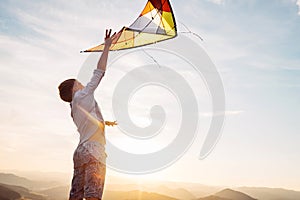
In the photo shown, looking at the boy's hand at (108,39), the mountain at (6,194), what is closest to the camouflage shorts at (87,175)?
the boy's hand at (108,39)

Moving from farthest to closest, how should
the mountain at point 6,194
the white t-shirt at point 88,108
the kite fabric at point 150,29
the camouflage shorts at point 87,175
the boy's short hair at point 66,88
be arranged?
the mountain at point 6,194
the kite fabric at point 150,29
the boy's short hair at point 66,88
the white t-shirt at point 88,108
the camouflage shorts at point 87,175

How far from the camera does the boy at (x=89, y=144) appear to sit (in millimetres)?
4375

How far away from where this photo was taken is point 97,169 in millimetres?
4395

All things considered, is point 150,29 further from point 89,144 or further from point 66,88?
point 89,144

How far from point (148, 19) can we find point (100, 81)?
4.85m

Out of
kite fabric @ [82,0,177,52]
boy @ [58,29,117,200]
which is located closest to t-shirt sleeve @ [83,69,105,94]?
boy @ [58,29,117,200]

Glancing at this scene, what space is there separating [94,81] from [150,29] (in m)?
4.44

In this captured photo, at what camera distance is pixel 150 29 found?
28.3ft

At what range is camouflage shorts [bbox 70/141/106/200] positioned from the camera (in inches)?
171

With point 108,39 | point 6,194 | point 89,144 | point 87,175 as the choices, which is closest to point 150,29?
point 108,39

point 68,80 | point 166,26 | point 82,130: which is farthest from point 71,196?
point 166,26

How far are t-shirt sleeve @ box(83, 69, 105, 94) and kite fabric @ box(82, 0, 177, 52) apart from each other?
11.1 feet

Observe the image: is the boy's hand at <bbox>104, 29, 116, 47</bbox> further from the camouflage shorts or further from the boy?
the camouflage shorts

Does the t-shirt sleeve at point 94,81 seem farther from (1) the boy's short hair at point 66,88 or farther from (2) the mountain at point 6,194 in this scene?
(2) the mountain at point 6,194
